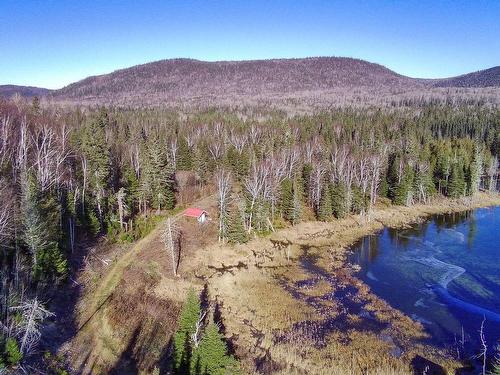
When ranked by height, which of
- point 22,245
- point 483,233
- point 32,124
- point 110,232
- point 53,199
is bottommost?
point 483,233

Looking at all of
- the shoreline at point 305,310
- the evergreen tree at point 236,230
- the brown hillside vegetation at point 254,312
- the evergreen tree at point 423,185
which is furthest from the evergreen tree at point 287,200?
the evergreen tree at point 423,185

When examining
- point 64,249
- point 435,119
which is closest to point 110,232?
point 64,249

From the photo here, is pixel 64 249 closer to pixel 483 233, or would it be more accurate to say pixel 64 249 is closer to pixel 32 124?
pixel 32 124

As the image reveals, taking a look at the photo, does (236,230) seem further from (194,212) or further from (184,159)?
(184,159)

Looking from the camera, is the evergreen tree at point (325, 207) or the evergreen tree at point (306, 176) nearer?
the evergreen tree at point (325, 207)

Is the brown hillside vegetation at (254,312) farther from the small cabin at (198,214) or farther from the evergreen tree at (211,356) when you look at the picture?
the small cabin at (198,214)

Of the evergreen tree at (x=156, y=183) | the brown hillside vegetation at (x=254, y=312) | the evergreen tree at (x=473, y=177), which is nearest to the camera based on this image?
the brown hillside vegetation at (x=254, y=312)

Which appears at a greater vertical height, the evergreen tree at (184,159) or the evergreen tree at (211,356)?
the evergreen tree at (184,159)
